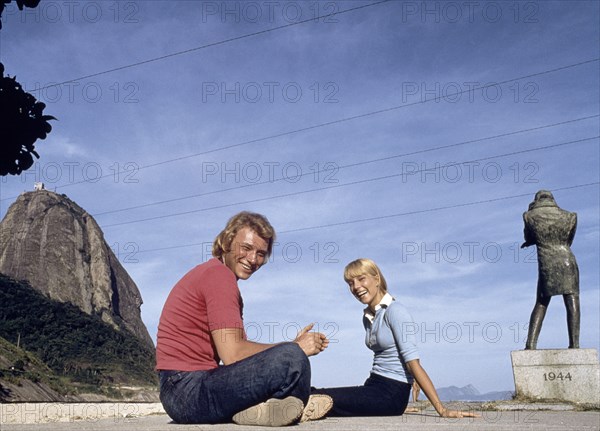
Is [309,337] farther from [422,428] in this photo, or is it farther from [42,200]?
[42,200]

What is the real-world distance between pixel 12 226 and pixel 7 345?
75650 mm

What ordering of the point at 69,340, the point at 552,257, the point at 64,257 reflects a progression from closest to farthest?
the point at 552,257 < the point at 69,340 < the point at 64,257

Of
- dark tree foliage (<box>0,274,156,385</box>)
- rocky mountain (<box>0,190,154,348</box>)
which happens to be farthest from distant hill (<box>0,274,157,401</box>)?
rocky mountain (<box>0,190,154,348</box>)

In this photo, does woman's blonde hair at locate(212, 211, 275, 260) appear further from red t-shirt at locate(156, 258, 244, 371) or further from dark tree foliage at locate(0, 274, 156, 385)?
dark tree foliage at locate(0, 274, 156, 385)

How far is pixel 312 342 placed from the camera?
3664mm

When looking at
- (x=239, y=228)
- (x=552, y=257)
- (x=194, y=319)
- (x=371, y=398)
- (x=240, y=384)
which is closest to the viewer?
(x=240, y=384)

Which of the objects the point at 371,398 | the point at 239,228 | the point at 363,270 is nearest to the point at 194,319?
the point at 239,228

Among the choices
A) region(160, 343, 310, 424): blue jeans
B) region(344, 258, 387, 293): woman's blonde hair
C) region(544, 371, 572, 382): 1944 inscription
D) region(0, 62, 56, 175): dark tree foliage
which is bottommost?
region(544, 371, 572, 382): 1944 inscription

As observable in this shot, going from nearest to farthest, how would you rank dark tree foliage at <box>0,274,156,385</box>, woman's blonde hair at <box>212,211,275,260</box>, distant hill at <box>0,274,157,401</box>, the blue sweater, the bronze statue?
1. woman's blonde hair at <box>212,211,275,260</box>
2. the blue sweater
3. the bronze statue
4. distant hill at <box>0,274,157,401</box>
5. dark tree foliage at <box>0,274,156,385</box>

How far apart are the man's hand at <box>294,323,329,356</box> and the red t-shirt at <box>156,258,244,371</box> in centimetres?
40

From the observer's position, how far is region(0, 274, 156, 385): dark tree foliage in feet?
275

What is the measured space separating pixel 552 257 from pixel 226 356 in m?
8.35

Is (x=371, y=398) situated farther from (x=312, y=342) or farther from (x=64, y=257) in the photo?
(x=64, y=257)

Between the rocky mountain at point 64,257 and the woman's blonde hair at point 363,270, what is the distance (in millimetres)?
118763
